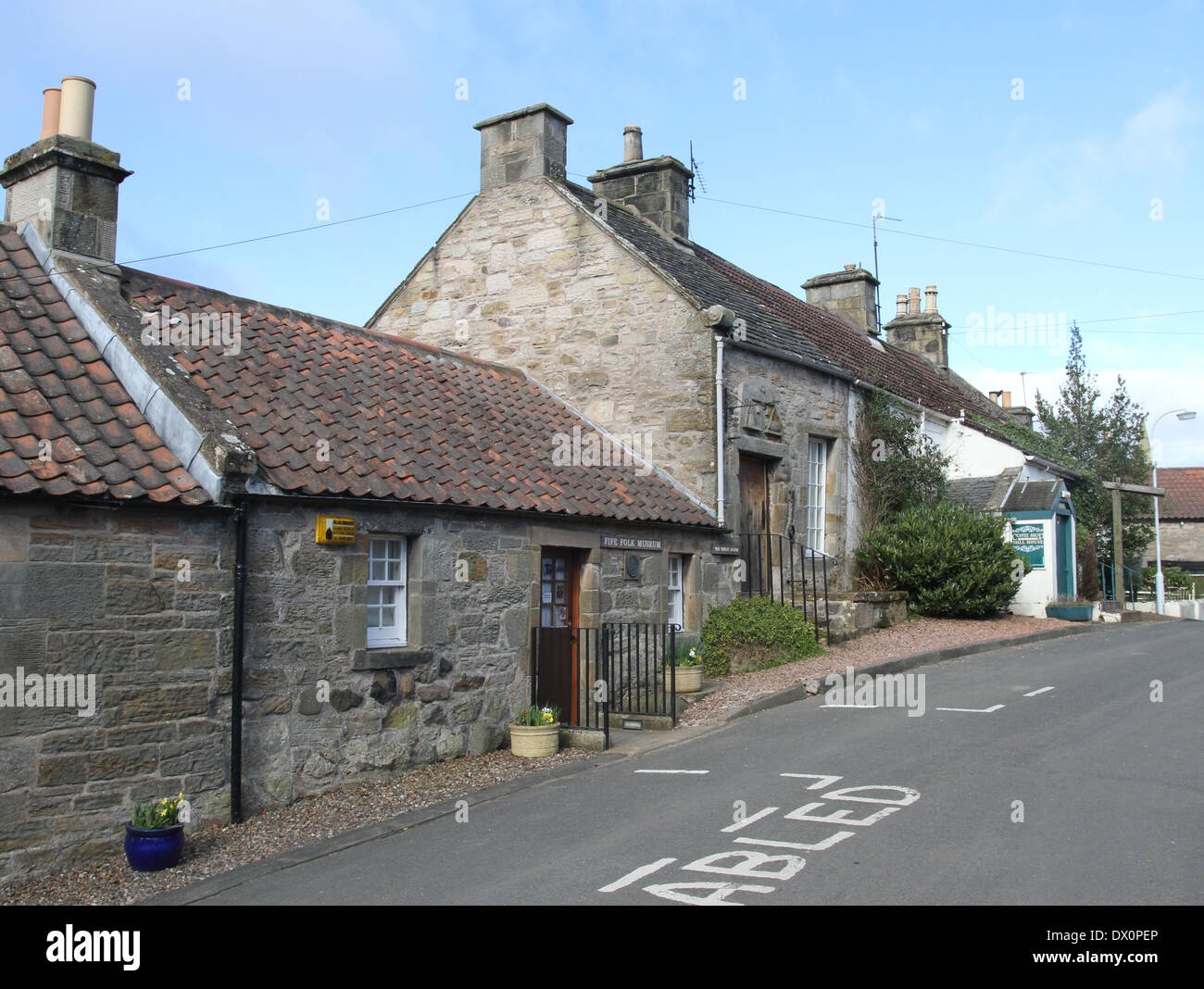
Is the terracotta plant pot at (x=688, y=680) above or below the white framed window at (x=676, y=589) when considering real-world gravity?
below

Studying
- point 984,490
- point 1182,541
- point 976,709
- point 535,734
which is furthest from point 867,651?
point 1182,541

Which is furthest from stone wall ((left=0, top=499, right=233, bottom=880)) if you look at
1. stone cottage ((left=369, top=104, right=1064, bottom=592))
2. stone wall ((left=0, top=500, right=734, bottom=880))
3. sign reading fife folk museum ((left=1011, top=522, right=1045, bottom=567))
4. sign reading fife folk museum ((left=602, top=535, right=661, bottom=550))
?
sign reading fife folk museum ((left=1011, top=522, right=1045, bottom=567))

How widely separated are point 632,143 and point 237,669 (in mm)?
14249

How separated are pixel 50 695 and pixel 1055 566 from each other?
62.0ft

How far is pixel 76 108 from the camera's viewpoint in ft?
31.6

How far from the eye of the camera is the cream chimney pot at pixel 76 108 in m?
9.59

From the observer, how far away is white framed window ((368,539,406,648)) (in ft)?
30.4

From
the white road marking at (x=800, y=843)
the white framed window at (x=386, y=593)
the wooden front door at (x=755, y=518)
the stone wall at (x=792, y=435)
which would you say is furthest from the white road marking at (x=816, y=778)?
the wooden front door at (x=755, y=518)

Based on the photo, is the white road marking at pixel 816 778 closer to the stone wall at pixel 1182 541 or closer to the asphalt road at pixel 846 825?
the asphalt road at pixel 846 825

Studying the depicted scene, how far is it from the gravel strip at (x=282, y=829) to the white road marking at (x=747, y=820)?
2588mm

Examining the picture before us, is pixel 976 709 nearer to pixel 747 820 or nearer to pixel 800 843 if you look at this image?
pixel 747 820
